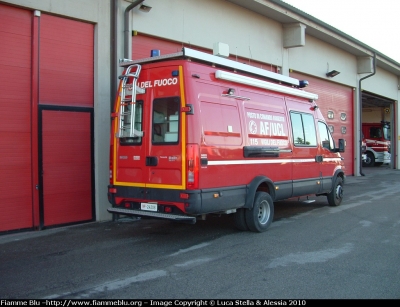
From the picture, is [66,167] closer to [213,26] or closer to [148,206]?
[148,206]

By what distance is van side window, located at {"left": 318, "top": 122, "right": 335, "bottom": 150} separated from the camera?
10.4m

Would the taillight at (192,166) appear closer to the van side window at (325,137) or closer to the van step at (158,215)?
the van step at (158,215)

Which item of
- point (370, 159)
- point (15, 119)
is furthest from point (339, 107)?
point (15, 119)

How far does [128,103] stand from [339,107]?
580 inches

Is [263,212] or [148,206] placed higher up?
[148,206]

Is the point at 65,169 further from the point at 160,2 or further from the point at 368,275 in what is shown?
the point at 368,275

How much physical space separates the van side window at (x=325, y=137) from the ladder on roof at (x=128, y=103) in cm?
496

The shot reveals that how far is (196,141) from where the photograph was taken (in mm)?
6672

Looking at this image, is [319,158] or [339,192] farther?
[339,192]

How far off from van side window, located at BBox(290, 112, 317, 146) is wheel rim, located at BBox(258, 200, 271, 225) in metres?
1.72

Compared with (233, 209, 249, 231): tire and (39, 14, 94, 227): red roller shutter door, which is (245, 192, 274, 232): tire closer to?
(233, 209, 249, 231): tire

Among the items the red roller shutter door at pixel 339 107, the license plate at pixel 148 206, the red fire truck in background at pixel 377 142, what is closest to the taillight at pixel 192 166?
the license plate at pixel 148 206

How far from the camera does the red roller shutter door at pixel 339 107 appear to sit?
18.2 meters

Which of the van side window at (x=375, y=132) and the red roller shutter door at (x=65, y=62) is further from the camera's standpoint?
the van side window at (x=375, y=132)
